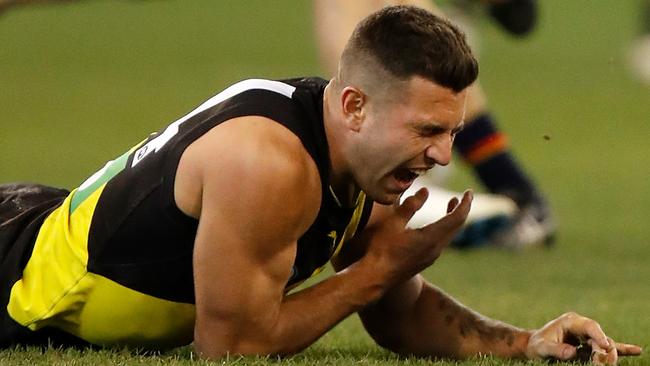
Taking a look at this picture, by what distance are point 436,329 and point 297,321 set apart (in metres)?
0.65

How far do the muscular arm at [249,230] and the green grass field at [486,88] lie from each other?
0.09 meters

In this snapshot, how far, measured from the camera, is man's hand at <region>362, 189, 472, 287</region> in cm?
475

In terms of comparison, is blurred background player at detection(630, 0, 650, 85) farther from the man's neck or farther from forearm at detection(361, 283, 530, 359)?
the man's neck

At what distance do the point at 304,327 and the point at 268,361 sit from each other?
0.13 m

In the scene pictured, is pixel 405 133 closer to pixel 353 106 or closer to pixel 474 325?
pixel 353 106

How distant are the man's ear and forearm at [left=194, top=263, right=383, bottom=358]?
41cm

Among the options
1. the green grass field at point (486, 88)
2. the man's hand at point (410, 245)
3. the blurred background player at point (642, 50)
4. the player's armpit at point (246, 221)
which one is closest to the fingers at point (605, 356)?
the green grass field at point (486, 88)

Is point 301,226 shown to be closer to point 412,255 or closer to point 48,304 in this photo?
point 412,255

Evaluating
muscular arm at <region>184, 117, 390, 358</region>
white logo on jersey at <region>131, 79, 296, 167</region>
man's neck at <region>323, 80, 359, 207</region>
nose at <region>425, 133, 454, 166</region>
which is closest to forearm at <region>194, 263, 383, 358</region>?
muscular arm at <region>184, 117, 390, 358</region>

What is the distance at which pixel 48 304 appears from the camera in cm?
488

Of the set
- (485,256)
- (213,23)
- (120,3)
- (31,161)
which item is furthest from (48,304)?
(120,3)

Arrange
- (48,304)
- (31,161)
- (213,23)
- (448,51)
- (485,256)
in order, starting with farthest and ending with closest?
(213,23), (31,161), (485,256), (48,304), (448,51)

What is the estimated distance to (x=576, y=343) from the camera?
4.81 metres

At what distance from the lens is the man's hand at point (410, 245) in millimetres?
4746
